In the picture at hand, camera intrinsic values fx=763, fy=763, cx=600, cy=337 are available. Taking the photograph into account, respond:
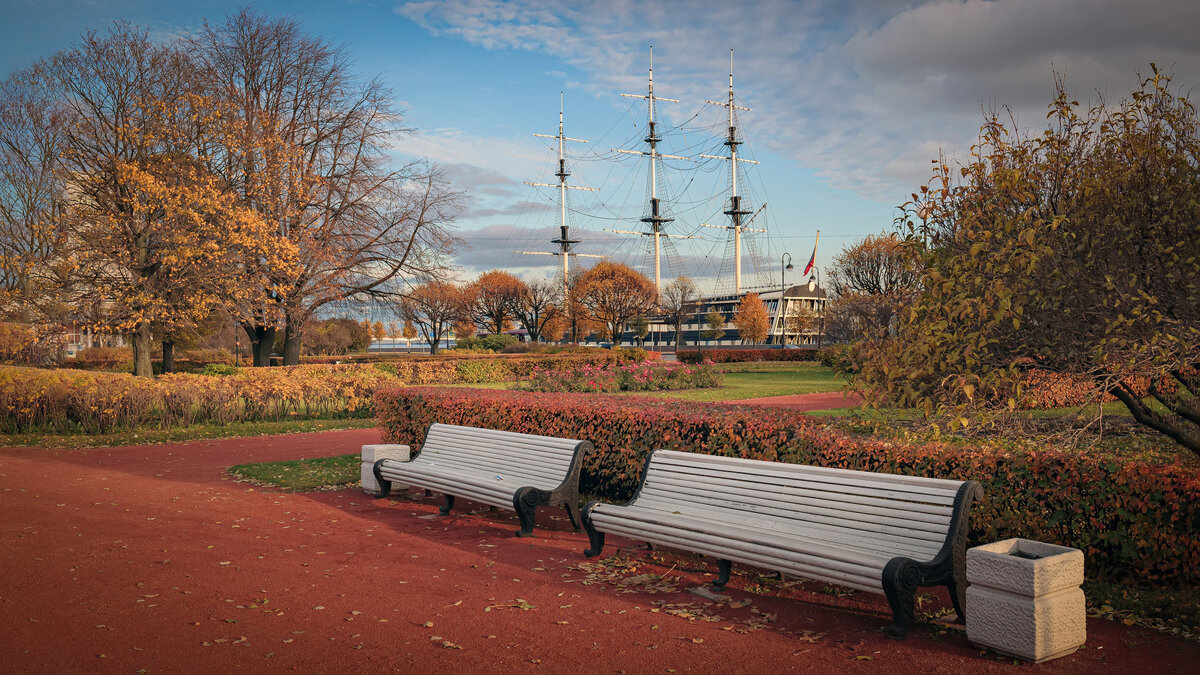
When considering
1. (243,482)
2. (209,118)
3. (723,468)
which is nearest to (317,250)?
(209,118)

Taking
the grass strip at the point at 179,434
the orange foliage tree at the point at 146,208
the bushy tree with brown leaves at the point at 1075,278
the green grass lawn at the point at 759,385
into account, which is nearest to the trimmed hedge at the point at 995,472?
the bushy tree with brown leaves at the point at 1075,278

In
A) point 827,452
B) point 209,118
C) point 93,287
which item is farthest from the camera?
point 209,118

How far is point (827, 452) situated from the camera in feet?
18.8

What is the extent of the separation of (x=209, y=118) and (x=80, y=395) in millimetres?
10813

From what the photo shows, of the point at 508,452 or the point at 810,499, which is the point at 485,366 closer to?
the point at 508,452

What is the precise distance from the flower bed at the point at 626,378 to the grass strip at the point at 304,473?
8650 millimetres

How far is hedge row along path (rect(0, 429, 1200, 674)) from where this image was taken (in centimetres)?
387

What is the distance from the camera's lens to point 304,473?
991 cm

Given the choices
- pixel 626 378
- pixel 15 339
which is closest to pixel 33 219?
pixel 15 339

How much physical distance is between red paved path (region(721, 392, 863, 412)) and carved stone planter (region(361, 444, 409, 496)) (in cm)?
962

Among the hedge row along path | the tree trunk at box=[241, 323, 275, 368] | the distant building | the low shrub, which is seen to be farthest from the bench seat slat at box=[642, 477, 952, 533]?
the distant building

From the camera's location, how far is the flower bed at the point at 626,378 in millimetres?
20328

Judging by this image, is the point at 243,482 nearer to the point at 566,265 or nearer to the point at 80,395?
the point at 80,395

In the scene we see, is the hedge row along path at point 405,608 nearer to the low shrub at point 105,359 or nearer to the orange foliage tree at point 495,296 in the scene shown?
the low shrub at point 105,359
